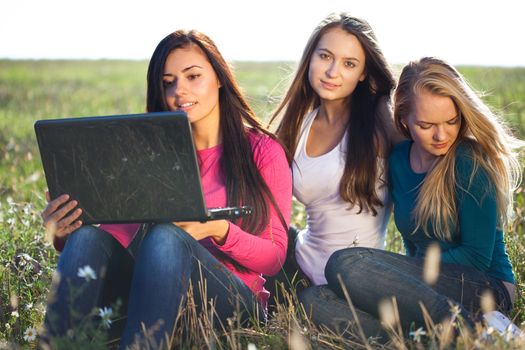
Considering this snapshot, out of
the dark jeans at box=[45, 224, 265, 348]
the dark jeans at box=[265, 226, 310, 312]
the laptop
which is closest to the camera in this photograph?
Result: the laptop

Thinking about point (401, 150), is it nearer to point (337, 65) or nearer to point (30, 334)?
point (337, 65)

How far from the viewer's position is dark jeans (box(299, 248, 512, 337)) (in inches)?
149

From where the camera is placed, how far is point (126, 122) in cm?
335

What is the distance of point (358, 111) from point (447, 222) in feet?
3.07

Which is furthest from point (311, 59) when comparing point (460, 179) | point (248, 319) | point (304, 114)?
point (248, 319)

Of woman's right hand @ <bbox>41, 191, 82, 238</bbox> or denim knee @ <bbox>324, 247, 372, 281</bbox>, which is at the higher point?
woman's right hand @ <bbox>41, 191, 82, 238</bbox>

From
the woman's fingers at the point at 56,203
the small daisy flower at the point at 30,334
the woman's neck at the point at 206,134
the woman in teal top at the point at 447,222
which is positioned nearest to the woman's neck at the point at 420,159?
the woman in teal top at the point at 447,222

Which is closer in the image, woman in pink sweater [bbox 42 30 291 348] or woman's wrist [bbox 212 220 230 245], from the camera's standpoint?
woman in pink sweater [bbox 42 30 291 348]

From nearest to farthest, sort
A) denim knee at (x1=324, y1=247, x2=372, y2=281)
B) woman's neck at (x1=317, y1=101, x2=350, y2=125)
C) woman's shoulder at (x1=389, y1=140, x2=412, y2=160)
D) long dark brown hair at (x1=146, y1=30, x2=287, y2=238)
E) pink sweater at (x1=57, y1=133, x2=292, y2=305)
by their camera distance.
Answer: denim knee at (x1=324, y1=247, x2=372, y2=281)
pink sweater at (x1=57, y1=133, x2=292, y2=305)
long dark brown hair at (x1=146, y1=30, x2=287, y2=238)
woman's shoulder at (x1=389, y1=140, x2=412, y2=160)
woman's neck at (x1=317, y1=101, x2=350, y2=125)

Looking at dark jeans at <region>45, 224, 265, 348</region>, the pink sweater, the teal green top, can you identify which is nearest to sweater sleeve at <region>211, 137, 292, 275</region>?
the pink sweater

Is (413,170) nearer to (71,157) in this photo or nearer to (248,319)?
(248,319)

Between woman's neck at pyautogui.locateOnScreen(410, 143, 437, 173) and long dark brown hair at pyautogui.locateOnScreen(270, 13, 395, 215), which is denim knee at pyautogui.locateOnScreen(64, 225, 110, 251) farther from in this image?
woman's neck at pyautogui.locateOnScreen(410, 143, 437, 173)

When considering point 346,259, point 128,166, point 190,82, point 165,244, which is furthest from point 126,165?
point 346,259

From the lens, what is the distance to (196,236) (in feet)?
12.0
